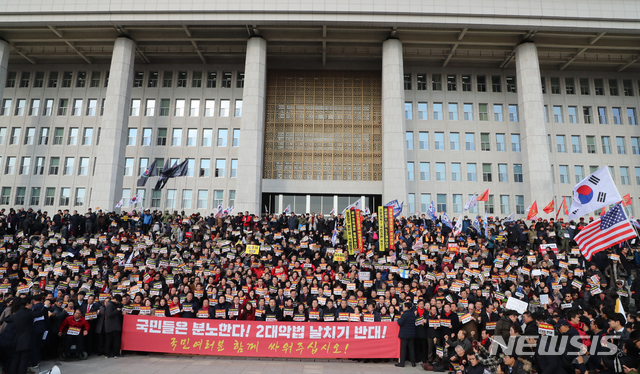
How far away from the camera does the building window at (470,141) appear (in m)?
39.7

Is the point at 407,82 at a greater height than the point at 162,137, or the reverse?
the point at 407,82

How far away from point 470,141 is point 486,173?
11.0 feet

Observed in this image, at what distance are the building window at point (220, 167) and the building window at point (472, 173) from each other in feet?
74.2

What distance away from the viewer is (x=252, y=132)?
3481 cm

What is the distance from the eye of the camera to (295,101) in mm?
40656

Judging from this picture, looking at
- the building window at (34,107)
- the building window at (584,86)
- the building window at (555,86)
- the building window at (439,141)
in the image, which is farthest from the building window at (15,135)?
the building window at (584,86)

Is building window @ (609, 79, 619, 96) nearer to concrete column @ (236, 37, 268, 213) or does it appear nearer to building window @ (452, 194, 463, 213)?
building window @ (452, 194, 463, 213)

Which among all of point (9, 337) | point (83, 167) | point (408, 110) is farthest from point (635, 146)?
point (83, 167)

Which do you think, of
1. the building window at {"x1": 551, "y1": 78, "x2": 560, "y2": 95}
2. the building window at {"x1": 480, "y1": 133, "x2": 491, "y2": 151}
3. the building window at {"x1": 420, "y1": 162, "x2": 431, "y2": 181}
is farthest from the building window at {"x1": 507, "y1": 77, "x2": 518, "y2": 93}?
the building window at {"x1": 420, "y1": 162, "x2": 431, "y2": 181}

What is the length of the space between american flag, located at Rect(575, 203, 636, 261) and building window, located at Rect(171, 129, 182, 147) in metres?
34.9

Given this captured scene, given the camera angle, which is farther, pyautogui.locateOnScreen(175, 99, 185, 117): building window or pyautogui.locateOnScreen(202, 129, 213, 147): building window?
pyautogui.locateOnScreen(175, 99, 185, 117): building window

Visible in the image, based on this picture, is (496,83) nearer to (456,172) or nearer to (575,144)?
(575,144)

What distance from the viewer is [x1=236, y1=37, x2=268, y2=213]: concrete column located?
111 feet

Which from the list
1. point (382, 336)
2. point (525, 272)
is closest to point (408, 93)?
point (525, 272)
